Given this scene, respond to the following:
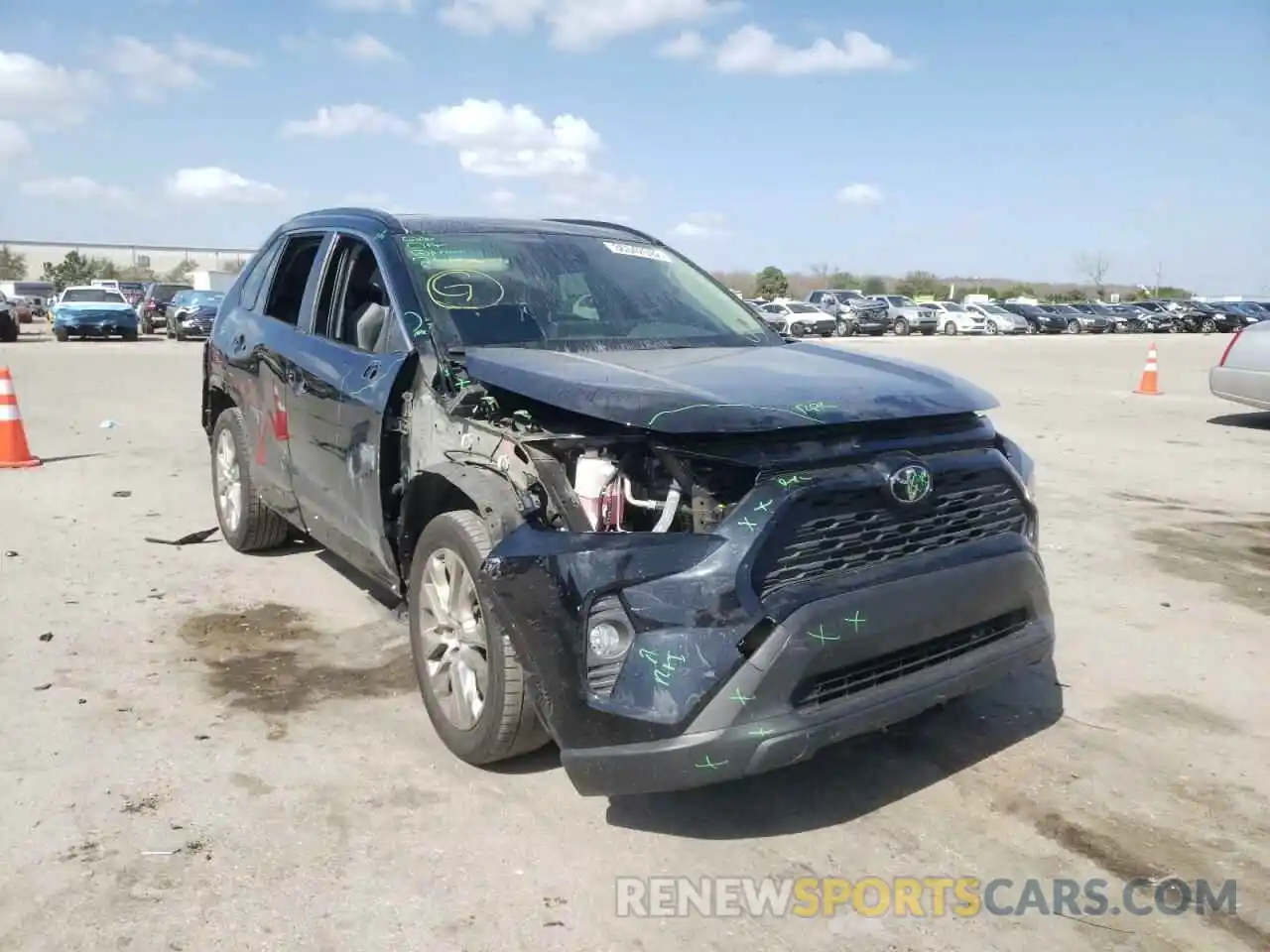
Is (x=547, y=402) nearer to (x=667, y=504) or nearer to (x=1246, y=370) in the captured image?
(x=667, y=504)

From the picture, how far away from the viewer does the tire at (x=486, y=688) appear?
331 cm

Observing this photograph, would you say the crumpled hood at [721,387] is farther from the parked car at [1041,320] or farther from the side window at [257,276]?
the parked car at [1041,320]

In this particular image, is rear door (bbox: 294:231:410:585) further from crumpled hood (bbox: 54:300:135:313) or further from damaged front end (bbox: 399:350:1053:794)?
crumpled hood (bbox: 54:300:135:313)

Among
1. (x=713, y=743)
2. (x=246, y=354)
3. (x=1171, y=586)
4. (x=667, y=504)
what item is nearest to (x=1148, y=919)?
(x=713, y=743)

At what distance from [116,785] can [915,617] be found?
2593mm

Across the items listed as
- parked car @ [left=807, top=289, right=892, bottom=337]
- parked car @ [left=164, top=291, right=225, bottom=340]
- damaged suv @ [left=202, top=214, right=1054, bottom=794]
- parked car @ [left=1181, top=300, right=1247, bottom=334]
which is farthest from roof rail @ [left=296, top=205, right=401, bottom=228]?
parked car @ [left=1181, top=300, right=1247, bottom=334]

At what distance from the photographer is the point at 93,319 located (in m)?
30.7

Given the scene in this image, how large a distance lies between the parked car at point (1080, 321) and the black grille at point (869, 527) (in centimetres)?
5325

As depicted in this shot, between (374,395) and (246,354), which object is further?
(246,354)

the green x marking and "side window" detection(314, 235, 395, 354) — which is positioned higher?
"side window" detection(314, 235, 395, 354)

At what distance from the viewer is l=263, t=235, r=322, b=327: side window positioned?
536 cm

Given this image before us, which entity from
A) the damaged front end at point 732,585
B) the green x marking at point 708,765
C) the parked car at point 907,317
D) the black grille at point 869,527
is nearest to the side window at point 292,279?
the damaged front end at point 732,585

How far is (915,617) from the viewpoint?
3.12m

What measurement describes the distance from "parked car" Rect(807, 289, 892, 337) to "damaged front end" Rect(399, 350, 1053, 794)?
43.0 m
